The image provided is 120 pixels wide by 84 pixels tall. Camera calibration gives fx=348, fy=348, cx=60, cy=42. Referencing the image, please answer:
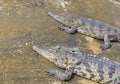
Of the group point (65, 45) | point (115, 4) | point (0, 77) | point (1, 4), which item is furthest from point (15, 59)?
point (115, 4)

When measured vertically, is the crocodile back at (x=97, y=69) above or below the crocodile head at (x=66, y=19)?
below

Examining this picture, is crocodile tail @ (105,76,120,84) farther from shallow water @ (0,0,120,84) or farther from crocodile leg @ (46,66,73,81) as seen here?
crocodile leg @ (46,66,73,81)

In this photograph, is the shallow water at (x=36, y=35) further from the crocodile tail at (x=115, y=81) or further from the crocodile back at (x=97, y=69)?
the crocodile tail at (x=115, y=81)

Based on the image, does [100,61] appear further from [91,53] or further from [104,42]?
[104,42]

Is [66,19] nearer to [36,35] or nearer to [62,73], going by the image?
[36,35]

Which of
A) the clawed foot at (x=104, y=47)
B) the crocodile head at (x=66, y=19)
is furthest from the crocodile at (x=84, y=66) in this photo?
the crocodile head at (x=66, y=19)

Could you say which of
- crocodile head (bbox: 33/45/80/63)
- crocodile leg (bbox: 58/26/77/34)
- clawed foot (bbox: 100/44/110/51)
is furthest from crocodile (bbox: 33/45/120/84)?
crocodile leg (bbox: 58/26/77/34)

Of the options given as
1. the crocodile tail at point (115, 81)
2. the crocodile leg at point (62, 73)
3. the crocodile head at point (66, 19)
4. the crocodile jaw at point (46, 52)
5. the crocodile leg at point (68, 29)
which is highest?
the crocodile head at point (66, 19)

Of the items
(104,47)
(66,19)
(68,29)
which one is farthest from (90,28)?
(104,47)
